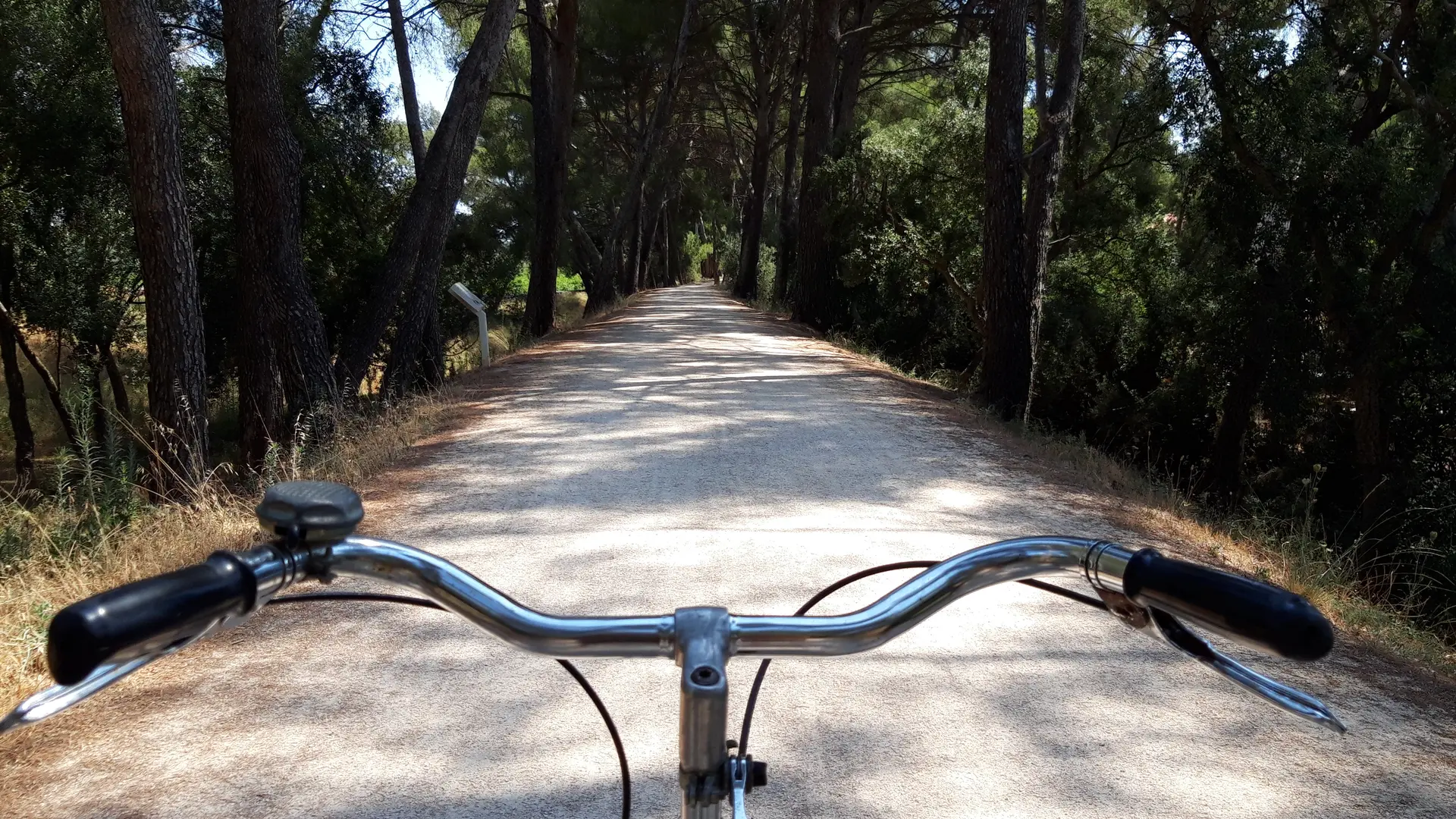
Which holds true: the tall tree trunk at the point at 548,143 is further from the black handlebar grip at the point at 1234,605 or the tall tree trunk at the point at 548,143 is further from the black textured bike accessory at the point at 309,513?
the black handlebar grip at the point at 1234,605

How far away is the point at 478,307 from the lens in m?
13.8

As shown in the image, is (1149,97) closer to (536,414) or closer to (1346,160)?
(1346,160)

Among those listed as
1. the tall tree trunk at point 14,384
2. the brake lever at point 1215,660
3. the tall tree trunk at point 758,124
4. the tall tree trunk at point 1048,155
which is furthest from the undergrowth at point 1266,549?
the tall tree trunk at point 758,124

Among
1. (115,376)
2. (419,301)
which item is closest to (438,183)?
(419,301)

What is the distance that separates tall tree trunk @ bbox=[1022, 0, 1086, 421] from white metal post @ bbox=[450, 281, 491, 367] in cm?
712

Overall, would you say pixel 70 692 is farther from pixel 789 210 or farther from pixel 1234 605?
pixel 789 210

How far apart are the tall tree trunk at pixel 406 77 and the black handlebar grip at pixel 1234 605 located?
626 inches

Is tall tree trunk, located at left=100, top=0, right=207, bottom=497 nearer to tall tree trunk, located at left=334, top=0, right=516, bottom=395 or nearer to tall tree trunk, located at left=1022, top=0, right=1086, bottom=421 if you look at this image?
tall tree trunk, located at left=334, top=0, right=516, bottom=395

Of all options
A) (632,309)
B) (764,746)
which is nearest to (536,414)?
(764,746)

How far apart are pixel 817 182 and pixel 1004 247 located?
7960 mm

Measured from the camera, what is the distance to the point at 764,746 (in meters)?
3.42

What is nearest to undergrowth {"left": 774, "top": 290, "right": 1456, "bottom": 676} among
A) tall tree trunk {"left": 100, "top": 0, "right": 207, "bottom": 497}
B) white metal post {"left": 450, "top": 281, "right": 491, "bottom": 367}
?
tall tree trunk {"left": 100, "top": 0, "right": 207, "bottom": 497}

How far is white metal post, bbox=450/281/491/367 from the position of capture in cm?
1333

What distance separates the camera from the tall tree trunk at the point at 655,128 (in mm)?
23594
